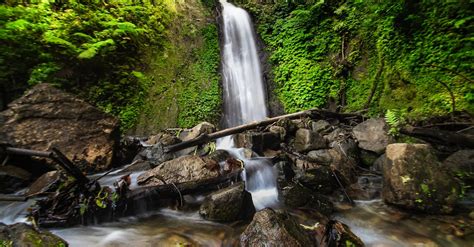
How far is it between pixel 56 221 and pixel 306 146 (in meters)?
4.83

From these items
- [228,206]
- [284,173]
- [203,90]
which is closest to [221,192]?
[228,206]

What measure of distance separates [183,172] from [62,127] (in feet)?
10.00

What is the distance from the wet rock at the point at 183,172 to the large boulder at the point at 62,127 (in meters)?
1.71

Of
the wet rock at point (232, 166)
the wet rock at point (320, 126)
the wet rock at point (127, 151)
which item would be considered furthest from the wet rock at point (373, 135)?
the wet rock at point (127, 151)

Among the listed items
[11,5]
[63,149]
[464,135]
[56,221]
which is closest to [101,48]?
[11,5]

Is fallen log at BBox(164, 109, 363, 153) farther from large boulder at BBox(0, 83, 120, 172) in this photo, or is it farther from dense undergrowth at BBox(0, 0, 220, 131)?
dense undergrowth at BBox(0, 0, 220, 131)

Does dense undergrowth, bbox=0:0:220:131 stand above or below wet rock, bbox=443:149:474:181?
above

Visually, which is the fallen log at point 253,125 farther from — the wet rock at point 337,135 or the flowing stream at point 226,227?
the flowing stream at point 226,227

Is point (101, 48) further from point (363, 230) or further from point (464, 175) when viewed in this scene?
point (464, 175)

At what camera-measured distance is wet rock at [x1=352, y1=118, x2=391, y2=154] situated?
5.23 metres

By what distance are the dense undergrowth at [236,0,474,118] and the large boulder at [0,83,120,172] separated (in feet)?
20.8

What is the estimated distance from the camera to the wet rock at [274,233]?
2510mm

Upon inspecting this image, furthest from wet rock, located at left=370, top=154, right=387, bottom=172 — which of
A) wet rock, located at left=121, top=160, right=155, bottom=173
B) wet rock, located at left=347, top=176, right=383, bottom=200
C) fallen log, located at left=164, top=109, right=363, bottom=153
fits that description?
wet rock, located at left=121, top=160, right=155, bottom=173

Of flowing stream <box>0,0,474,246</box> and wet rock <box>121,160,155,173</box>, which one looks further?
wet rock <box>121,160,155,173</box>
